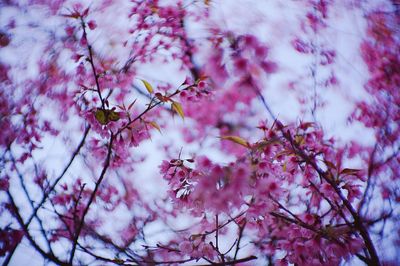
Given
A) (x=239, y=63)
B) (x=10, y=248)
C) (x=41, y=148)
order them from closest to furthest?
1. (x=239, y=63)
2. (x=10, y=248)
3. (x=41, y=148)

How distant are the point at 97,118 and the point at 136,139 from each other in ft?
1.33

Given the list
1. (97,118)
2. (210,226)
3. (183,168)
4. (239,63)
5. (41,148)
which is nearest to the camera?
(239,63)

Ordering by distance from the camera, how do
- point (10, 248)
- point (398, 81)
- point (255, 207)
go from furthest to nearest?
point (398, 81), point (10, 248), point (255, 207)

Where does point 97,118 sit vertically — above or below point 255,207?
above

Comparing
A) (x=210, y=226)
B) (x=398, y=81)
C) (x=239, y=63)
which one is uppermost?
(x=398, y=81)

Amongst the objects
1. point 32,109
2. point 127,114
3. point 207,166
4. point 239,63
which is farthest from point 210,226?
point 32,109

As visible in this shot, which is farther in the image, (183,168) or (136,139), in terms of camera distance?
(136,139)

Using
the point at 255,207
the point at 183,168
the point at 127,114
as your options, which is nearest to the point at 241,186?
the point at 255,207

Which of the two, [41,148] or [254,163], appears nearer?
[254,163]

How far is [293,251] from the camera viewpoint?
183 cm

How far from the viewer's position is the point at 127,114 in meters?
2.19

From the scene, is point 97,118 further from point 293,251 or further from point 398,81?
point 398,81

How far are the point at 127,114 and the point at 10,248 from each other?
2.83m

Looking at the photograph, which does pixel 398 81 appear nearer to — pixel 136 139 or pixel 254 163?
pixel 254 163
